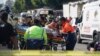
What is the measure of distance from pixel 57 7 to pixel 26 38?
3289 inches

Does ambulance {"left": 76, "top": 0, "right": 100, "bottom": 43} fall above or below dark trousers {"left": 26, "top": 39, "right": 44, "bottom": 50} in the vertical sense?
above

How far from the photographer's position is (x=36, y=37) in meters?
11.5

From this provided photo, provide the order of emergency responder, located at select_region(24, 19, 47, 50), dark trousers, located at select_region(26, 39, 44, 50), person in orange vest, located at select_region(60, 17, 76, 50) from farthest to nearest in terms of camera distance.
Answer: person in orange vest, located at select_region(60, 17, 76, 50)
dark trousers, located at select_region(26, 39, 44, 50)
emergency responder, located at select_region(24, 19, 47, 50)

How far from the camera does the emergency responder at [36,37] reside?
11.4 m

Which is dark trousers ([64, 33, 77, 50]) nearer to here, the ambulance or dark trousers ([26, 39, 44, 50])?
dark trousers ([26, 39, 44, 50])

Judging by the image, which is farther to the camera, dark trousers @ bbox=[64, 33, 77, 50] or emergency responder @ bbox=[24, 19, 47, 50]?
dark trousers @ bbox=[64, 33, 77, 50]

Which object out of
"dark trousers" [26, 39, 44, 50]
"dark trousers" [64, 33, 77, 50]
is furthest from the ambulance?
"dark trousers" [26, 39, 44, 50]

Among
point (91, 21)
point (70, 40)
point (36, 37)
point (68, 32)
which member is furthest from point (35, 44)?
point (91, 21)

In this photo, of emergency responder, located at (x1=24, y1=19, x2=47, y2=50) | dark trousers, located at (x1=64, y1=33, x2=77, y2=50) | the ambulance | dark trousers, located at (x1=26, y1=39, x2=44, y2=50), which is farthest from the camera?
the ambulance

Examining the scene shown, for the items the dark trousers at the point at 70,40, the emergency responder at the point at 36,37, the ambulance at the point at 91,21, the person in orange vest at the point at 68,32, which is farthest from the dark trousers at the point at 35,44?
the ambulance at the point at 91,21

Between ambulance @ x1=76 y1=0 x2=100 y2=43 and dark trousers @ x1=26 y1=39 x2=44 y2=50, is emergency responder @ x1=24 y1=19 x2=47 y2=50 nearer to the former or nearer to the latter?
dark trousers @ x1=26 y1=39 x2=44 y2=50

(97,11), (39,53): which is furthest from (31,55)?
(97,11)

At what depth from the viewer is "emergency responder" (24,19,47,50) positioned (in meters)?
11.4

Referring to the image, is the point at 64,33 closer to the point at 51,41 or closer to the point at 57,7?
the point at 51,41
